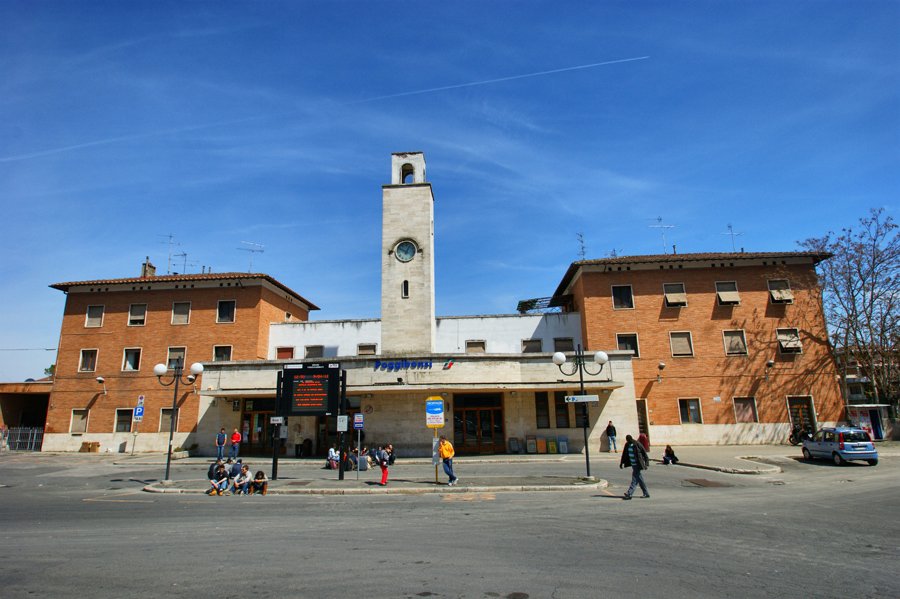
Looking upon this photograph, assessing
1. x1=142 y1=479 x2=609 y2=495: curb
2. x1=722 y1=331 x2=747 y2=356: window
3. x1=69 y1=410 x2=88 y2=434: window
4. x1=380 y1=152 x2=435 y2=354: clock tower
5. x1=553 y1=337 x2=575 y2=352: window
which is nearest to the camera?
x1=142 y1=479 x2=609 y2=495: curb

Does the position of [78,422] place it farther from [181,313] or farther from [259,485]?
[259,485]

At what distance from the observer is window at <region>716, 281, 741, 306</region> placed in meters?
30.8

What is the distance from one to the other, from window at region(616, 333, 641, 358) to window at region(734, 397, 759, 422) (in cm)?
622

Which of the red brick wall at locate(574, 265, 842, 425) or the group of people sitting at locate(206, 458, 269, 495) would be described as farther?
the red brick wall at locate(574, 265, 842, 425)

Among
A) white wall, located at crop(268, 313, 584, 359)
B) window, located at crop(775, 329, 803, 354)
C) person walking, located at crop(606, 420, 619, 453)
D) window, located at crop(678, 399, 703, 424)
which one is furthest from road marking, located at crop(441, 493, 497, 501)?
window, located at crop(775, 329, 803, 354)

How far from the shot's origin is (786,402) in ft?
96.4

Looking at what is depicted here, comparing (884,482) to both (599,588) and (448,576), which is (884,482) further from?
(448,576)

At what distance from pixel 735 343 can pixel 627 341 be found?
630 cm

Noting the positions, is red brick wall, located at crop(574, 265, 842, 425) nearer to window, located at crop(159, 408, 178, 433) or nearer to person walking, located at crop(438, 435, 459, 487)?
person walking, located at crop(438, 435, 459, 487)

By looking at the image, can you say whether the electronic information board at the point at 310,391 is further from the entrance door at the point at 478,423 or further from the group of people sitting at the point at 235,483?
the entrance door at the point at 478,423

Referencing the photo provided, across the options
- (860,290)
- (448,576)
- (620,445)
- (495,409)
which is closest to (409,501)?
(448,576)

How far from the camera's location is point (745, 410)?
2931 cm

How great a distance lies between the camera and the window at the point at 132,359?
32469mm

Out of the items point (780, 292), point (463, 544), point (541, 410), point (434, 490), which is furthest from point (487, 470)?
point (780, 292)
